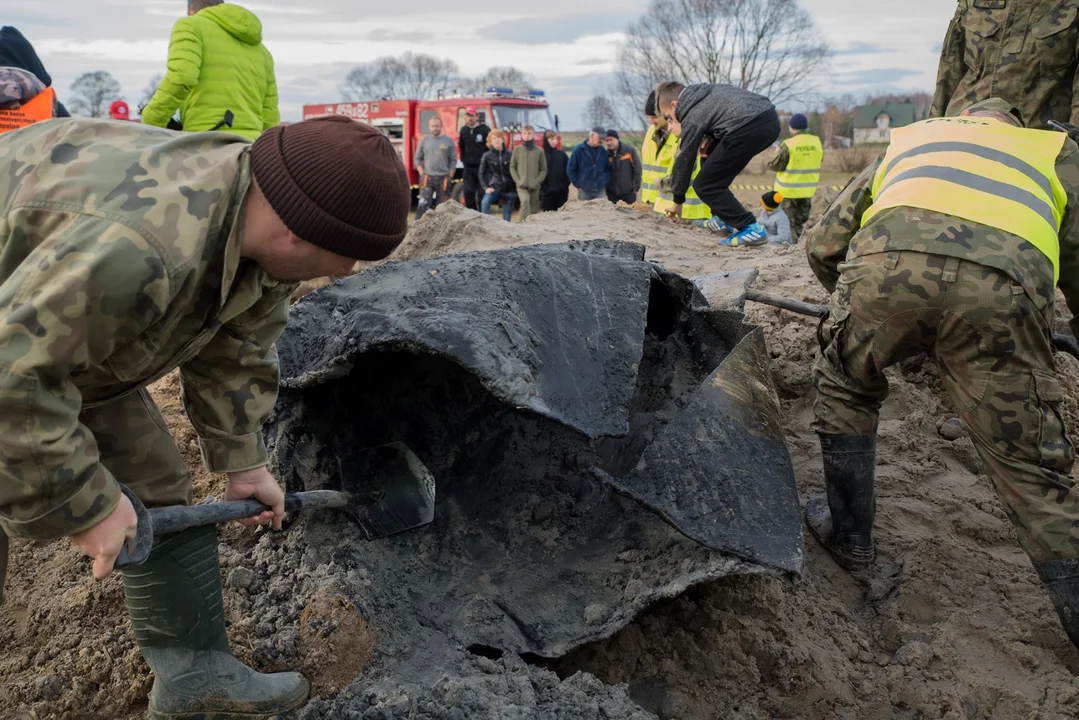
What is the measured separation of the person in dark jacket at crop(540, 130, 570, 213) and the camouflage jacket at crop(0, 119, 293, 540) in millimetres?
9878

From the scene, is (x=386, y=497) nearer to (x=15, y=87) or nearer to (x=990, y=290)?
(x=990, y=290)

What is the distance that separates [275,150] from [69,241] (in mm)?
385

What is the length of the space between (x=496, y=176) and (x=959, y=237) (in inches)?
382

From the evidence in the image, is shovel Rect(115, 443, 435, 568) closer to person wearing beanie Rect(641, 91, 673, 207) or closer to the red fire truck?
person wearing beanie Rect(641, 91, 673, 207)

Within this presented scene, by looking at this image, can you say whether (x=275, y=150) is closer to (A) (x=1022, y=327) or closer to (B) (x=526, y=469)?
(B) (x=526, y=469)

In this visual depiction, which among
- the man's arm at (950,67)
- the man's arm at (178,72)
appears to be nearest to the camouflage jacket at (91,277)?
the man's arm at (178,72)

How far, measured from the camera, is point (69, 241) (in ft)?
4.60

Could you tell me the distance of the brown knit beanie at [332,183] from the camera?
1.52 m

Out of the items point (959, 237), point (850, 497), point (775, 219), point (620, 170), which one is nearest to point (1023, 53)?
point (959, 237)

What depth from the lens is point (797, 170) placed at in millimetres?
9188

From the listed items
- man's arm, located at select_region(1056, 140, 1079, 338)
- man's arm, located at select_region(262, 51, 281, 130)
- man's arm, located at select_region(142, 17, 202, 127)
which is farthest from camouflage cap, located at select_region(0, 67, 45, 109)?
man's arm, located at select_region(1056, 140, 1079, 338)

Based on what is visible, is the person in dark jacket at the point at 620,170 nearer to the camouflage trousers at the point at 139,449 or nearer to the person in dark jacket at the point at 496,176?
the person in dark jacket at the point at 496,176

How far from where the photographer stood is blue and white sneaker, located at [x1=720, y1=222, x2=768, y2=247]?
263 inches

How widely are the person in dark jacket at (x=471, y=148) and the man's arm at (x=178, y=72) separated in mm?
7595
